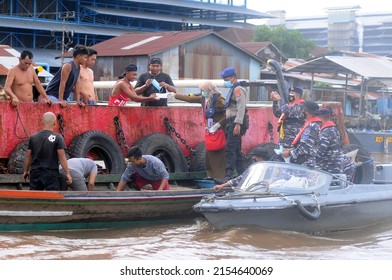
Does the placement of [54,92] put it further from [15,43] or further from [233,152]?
[15,43]

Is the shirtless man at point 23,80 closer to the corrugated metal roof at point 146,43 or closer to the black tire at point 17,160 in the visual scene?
the black tire at point 17,160

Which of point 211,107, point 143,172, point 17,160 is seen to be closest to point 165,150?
point 211,107

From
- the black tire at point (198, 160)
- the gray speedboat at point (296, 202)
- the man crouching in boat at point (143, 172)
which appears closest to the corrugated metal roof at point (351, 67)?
the black tire at point (198, 160)

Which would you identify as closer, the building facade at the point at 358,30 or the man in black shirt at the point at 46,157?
the man in black shirt at the point at 46,157

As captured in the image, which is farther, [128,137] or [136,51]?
[136,51]

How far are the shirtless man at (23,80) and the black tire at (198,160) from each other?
2.49 m

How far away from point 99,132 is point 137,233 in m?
1.73

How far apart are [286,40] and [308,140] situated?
35.5 m

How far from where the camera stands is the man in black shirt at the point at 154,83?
11.6m

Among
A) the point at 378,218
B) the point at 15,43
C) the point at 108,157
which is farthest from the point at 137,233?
the point at 15,43

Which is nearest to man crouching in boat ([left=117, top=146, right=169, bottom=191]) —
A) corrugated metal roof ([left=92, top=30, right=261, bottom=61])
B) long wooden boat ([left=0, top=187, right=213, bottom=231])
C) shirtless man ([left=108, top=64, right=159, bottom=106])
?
long wooden boat ([left=0, top=187, right=213, bottom=231])

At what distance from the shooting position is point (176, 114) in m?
11.8

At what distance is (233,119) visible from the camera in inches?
433

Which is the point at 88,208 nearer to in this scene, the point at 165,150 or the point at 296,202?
the point at 165,150
